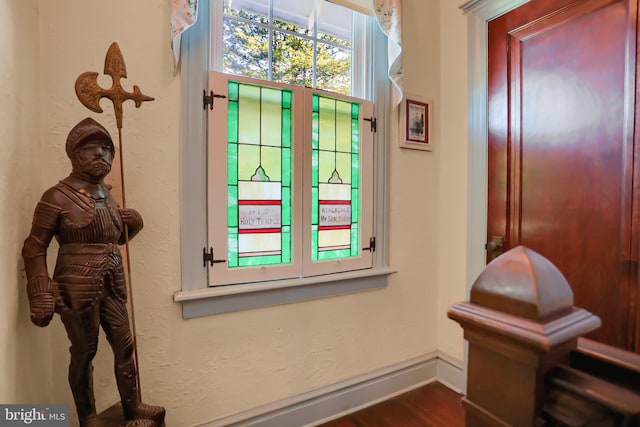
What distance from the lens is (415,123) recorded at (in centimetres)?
202

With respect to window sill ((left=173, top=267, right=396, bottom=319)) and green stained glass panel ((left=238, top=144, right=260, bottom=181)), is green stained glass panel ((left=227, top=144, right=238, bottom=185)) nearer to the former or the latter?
green stained glass panel ((left=238, top=144, right=260, bottom=181))

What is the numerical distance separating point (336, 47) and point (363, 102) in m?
0.35

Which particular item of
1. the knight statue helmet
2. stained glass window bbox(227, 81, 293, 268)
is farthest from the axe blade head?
stained glass window bbox(227, 81, 293, 268)

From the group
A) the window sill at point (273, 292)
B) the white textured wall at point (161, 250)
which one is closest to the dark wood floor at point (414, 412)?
the white textured wall at point (161, 250)

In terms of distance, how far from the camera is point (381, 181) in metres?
1.90

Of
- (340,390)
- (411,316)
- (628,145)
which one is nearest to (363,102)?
(628,145)

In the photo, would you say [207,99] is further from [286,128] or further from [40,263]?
[40,263]

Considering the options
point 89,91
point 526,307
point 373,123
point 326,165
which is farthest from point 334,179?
point 526,307

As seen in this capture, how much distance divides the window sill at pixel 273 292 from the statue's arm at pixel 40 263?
0.49 m

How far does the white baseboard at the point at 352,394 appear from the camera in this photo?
1539 mm

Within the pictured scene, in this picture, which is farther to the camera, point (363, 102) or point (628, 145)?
point (363, 102)

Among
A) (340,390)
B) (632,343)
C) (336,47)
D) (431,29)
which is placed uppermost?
(431,29)

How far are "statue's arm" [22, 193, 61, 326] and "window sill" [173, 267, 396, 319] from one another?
1.62 ft

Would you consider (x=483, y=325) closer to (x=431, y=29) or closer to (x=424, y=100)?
(x=424, y=100)
